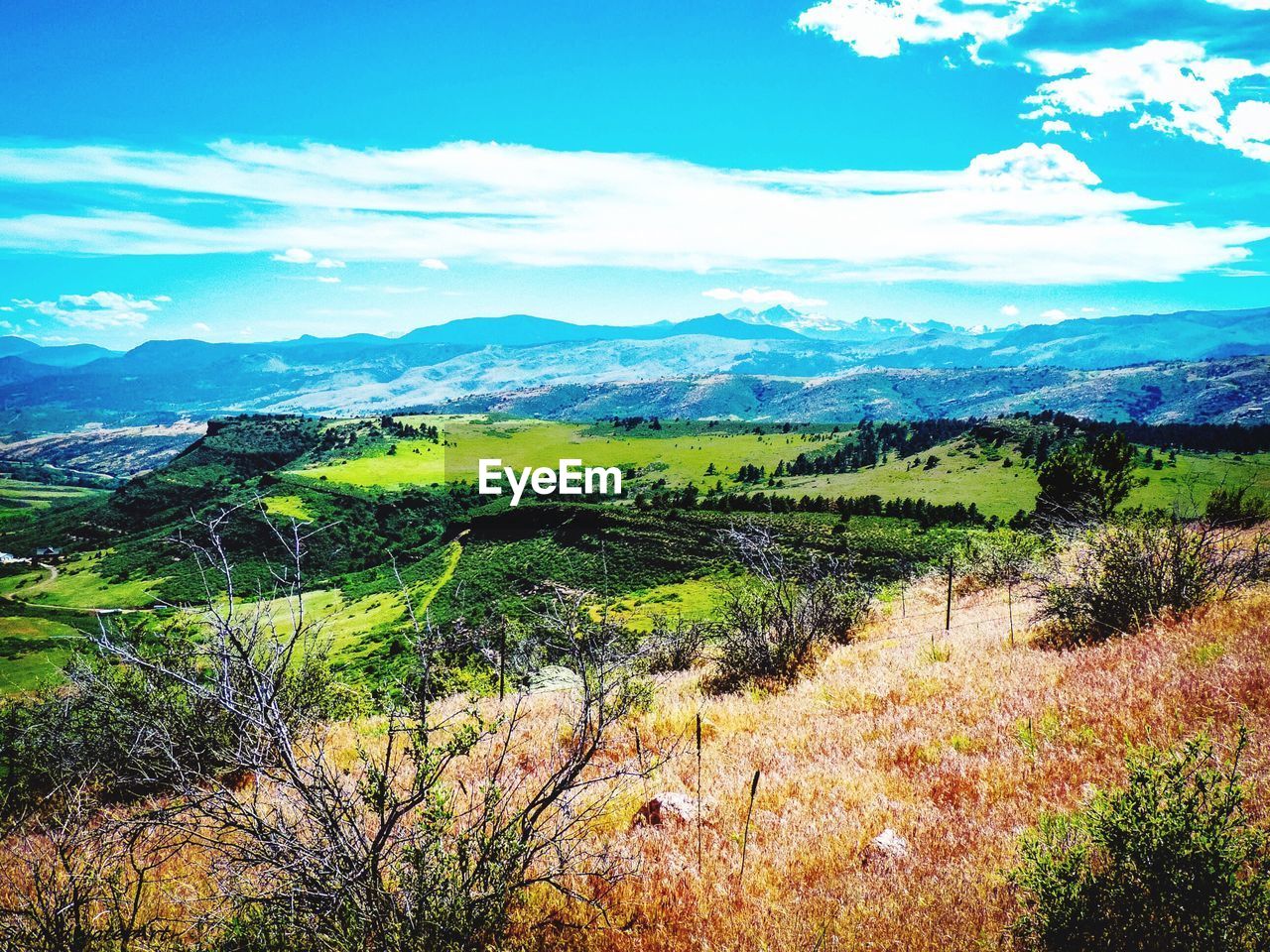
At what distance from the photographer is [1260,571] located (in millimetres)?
12617

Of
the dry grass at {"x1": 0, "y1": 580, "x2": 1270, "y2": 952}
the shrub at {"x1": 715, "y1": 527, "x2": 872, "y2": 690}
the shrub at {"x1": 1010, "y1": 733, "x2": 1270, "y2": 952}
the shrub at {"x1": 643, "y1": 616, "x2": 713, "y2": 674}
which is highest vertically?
the shrub at {"x1": 1010, "y1": 733, "x2": 1270, "y2": 952}

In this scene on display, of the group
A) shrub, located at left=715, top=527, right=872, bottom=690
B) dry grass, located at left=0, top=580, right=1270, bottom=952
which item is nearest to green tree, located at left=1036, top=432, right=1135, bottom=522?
shrub, located at left=715, top=527, right=872, bottom=690

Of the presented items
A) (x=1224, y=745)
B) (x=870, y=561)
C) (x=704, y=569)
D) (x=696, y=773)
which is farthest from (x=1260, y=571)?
(x=704, y=569)

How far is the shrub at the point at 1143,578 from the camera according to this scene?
11.2 meters

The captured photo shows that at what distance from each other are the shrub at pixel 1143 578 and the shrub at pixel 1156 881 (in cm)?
769

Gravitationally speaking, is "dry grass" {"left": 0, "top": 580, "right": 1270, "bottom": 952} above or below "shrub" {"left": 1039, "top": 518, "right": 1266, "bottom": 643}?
below

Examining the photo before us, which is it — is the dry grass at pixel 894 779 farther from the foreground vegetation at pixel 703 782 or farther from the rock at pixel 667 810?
the rock at pixel 667 810

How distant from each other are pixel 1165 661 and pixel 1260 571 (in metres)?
7.02

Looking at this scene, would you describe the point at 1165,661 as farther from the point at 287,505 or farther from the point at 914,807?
the point at 287,505

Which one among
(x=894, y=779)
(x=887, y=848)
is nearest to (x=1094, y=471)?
(x=894, y=779)

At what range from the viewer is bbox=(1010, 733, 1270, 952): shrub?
3.90m

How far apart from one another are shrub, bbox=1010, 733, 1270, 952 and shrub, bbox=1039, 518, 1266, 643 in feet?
25.2

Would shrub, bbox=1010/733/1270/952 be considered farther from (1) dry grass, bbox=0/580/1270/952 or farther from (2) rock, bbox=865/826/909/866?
(2) rock, bbox=865/826/909/866

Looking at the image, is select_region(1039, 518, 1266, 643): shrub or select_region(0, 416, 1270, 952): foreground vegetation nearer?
select_region(0, 416, 1270, 952): foreground vegetation
